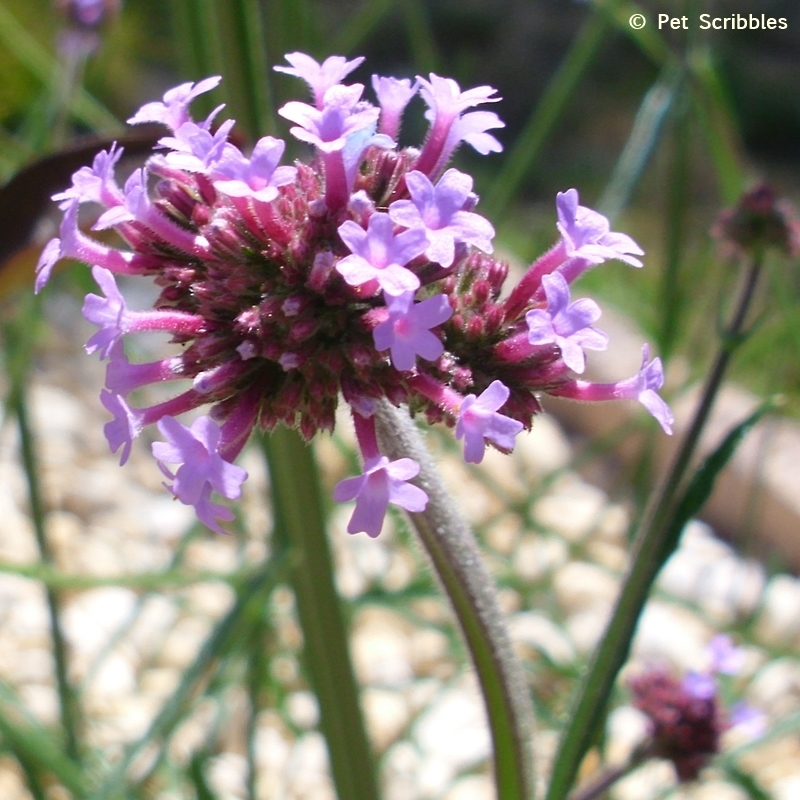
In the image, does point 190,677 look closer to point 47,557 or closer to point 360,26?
point 47,557

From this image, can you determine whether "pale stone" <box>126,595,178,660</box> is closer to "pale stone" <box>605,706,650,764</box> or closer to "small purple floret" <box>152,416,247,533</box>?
"pale stone" <box>605,706,650,764</box>

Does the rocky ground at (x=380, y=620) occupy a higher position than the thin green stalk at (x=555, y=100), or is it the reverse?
the thin green stalk at (x=555, y=100)

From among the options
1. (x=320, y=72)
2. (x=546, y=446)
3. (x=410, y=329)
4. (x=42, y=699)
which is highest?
(x=320, y=72)

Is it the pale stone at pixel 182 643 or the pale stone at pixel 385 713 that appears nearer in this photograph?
the pale stone at pixel 385 713

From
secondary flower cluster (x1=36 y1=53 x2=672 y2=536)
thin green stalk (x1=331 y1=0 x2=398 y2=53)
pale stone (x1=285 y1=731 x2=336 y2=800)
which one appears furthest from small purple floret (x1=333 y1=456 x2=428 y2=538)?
pale stone (x1=285 y1=731 x2=336 y2=800)

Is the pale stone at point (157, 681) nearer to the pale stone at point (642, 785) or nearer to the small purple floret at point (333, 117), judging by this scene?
the pale stone at point (642, 785)

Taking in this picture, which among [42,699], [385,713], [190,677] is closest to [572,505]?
[385,713]

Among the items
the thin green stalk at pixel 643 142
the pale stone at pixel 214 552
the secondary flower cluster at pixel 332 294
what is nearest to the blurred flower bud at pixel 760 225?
the thin green stalk at pixel 643 142
